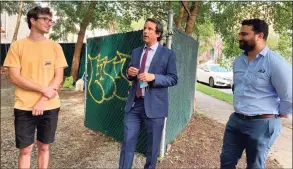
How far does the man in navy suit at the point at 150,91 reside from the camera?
353 centimetres

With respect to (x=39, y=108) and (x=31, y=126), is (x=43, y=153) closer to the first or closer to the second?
(x=31, y=126)

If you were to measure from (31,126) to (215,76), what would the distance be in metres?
15.9

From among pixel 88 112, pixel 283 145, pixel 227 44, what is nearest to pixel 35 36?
pixel 88 112

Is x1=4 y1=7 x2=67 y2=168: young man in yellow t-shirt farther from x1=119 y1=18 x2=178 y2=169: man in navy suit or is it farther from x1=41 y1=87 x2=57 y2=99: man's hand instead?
x1=119 y1=18 x2=178 y2=169: man in navy suit

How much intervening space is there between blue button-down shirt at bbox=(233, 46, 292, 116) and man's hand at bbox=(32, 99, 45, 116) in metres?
1.92

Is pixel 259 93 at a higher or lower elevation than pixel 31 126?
higher

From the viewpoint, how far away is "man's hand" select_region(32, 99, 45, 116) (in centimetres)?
317

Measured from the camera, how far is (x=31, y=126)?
3.28m

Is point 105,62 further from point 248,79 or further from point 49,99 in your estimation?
point 248,79

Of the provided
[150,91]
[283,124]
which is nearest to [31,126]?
[150,91]

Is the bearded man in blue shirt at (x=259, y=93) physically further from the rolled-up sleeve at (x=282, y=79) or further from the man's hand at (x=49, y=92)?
the man's hand at (x=49, y=92)

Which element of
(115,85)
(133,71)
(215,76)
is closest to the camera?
(133,71)

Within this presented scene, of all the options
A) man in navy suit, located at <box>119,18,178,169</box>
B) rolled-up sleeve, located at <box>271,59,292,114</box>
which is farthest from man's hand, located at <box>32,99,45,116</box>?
rolled-up sleeve, located at <box>271,59,292,114</box>

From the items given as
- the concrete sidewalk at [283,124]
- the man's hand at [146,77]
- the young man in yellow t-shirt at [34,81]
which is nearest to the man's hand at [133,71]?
the man's hand at [146,77]
